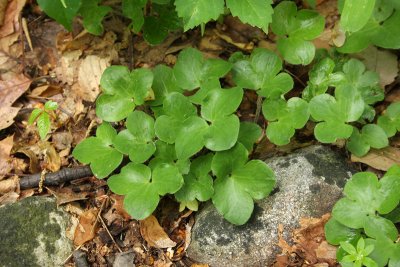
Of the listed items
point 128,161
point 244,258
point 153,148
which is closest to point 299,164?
point 244,258

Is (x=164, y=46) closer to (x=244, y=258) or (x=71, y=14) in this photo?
(x=71, y=14)

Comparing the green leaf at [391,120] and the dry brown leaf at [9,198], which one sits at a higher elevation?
the green leaf at [391,120]

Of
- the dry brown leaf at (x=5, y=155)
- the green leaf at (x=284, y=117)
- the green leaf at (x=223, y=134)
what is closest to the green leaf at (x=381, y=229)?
the green leaf at (x=284, y=117)

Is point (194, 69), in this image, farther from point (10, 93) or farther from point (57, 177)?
point (10, 93)

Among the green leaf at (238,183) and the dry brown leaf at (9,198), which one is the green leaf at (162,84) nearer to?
the green leaf at (238,183)

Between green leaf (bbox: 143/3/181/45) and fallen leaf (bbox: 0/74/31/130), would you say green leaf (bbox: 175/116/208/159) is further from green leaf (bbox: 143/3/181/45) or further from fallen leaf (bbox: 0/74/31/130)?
fallen leaf (bbox: 0/74/31/130)

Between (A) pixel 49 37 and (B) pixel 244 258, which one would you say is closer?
(B) pixel 244 258

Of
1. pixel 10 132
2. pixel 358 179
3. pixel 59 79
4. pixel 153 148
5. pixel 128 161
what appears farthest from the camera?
pixel 59 79
